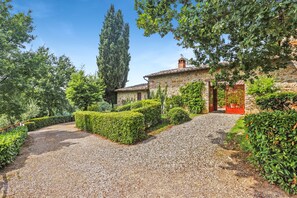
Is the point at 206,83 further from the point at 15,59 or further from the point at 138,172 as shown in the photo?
the point at 15,59

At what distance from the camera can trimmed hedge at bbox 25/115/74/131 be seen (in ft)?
49.9

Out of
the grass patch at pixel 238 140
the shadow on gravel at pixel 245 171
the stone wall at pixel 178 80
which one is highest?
the stone wall at pixel 178 80

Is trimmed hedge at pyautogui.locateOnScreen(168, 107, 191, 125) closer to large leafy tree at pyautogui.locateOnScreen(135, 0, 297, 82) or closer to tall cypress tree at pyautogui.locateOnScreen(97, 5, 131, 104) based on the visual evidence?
large leafy tree at pyautogui.locateOnScreen(135, 0, 297, 82)

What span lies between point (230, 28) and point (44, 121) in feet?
62.7

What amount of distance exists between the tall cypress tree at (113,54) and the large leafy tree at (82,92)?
616 cm

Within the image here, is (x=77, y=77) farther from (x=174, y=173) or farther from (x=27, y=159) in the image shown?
(x=174, y=173)

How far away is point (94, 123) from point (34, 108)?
12722mm

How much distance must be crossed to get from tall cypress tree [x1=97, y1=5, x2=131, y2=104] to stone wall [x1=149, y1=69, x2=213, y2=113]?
7.68m

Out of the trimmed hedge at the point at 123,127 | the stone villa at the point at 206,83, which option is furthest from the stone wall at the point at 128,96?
the trimmed hedge at the point at 123,127

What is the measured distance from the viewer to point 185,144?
6.59m

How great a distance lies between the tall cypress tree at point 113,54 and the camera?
2228 centimetres

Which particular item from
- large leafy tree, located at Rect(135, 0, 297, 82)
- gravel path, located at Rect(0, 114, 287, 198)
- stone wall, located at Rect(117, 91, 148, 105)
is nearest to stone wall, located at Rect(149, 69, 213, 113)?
stone wall, located at Rect(117, 91, 148, 105)

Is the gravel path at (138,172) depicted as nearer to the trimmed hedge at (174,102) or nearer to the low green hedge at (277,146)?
the low green hedge at (277,146)

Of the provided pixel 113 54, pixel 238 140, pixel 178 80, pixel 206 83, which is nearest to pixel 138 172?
pixel 238 140
